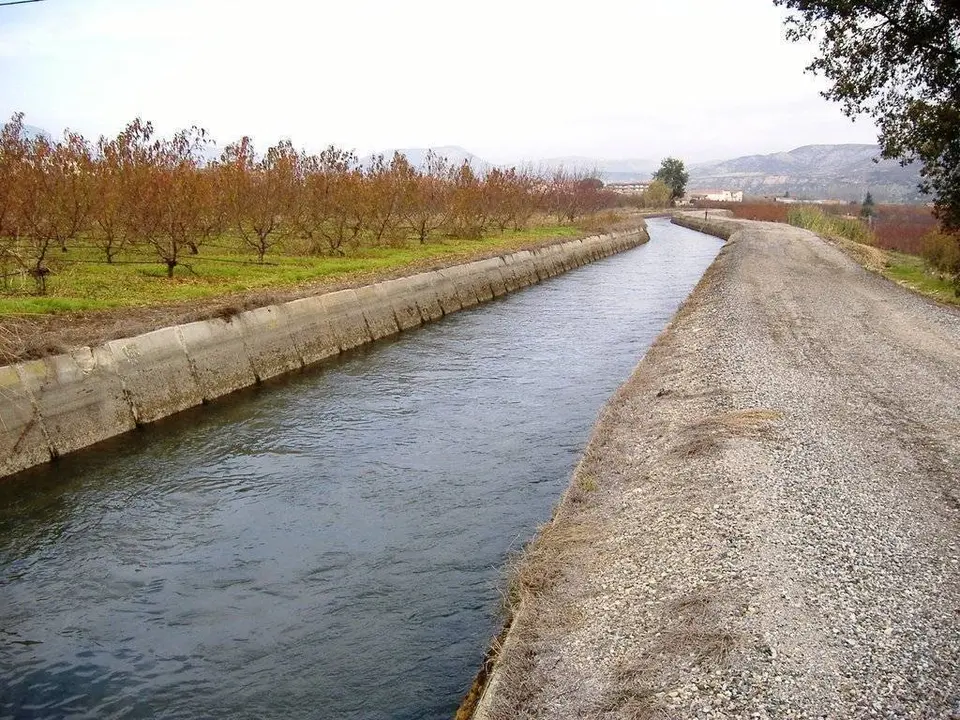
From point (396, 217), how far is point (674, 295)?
40.2 ft

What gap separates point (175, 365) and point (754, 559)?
1072cm

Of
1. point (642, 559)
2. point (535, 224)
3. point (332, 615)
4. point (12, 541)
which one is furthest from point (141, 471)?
point (535, 224)

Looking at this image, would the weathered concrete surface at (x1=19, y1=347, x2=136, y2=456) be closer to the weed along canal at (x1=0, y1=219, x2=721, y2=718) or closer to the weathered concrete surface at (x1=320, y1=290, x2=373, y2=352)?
the weed along canal at (x1=0, y1=219, x2=721, y2=718)

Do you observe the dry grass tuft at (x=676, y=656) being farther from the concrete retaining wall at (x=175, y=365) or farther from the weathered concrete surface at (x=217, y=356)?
the weathered concrete surface at (x=217, y=356)

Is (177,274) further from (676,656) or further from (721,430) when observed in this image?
(676,656)

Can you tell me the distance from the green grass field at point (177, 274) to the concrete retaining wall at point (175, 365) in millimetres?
2193

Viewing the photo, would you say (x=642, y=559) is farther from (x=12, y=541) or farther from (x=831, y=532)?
(x=12, y=541)

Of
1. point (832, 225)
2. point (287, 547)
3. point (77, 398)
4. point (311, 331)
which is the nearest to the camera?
point (287, 547)

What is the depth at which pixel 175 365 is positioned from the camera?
44.5 feet

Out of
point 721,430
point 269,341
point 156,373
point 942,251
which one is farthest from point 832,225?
point 156,373

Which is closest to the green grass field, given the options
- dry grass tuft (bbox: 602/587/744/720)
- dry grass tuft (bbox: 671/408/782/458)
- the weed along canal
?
the weed along canal

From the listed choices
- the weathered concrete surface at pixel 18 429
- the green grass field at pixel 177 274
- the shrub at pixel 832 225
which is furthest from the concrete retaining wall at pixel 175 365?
the shrub at pixel 832 225

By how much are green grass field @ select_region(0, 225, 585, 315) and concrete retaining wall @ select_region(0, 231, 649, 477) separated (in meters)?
2.19

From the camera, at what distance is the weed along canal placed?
6.10 metres
